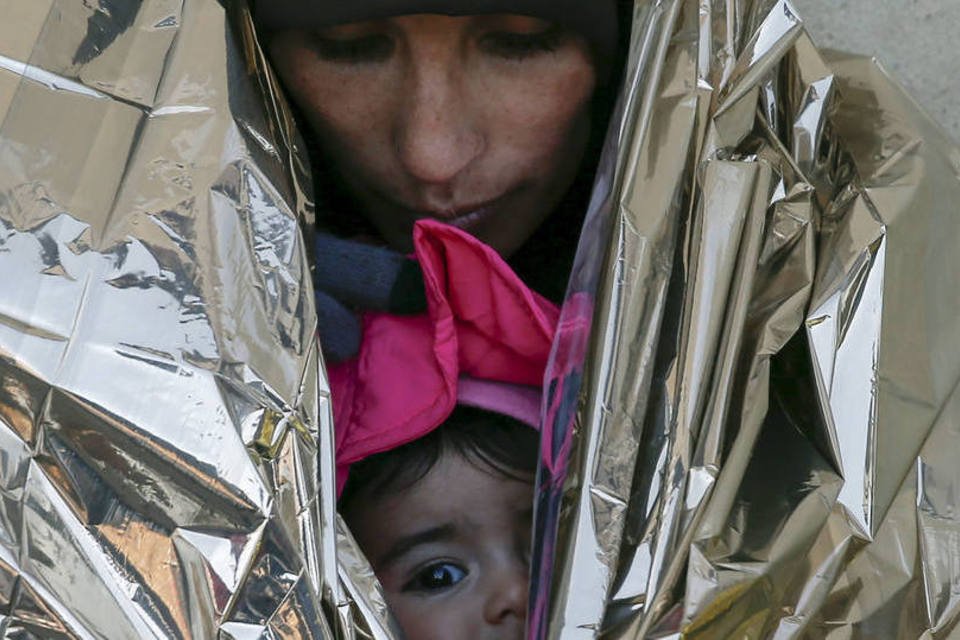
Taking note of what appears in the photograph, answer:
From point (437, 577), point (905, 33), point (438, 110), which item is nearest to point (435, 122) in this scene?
point (438, 110)

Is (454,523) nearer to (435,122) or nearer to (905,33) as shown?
(435,122)

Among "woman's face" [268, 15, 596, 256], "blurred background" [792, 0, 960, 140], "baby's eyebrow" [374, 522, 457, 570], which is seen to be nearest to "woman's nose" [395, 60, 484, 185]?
"woman's face" [268, 15, 596, 256]

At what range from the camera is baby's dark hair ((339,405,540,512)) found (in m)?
1.09

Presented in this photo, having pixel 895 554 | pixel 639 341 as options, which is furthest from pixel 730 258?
pixel 895 554

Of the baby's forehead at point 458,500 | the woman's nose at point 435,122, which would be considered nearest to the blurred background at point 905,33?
the woman's nose at point 435,122

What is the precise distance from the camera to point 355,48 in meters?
1.13

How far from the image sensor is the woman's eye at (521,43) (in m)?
1.11

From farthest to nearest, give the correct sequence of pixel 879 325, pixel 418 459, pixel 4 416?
pixel 418 459 < pixel 879 325 < pixel 4 416

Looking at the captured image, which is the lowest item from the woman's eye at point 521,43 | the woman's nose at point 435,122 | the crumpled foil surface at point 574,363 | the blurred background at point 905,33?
the crumpled foil surface at point 574,363

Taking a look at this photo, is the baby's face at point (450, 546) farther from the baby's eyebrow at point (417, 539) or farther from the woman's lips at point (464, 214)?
the woman's lips at point (464, 214)

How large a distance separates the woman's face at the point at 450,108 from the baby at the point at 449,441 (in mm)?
92

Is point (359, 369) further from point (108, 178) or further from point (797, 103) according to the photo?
point (797, 103)

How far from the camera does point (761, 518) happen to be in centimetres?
93

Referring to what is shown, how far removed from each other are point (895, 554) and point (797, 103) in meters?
0.33
